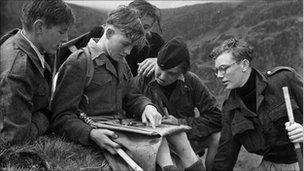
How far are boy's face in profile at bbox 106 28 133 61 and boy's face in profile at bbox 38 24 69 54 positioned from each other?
39cm

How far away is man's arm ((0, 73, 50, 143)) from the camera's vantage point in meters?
3.07

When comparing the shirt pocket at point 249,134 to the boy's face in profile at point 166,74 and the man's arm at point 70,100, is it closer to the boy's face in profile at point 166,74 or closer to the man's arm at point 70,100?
the boy's face in profile at point 166,74

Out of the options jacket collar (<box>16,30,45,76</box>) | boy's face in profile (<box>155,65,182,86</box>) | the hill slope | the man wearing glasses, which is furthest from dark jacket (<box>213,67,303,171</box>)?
the hill slope

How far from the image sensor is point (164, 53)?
4371 mm

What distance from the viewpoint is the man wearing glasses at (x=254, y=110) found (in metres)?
4.19

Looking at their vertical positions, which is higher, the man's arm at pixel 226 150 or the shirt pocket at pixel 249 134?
the shirt pocket at pixel 249 134

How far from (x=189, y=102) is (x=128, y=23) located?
1292mm

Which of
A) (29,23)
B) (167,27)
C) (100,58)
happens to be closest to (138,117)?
(100,58)

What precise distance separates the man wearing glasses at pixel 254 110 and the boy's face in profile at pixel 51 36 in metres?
1.49

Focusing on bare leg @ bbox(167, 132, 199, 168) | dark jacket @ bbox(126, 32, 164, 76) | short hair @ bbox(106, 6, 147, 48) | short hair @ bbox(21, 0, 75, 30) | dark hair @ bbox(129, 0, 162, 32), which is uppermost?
short hair @ bbox(21, 0, 75, 30)

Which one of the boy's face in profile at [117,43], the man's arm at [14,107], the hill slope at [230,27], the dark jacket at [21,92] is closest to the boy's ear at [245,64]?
the boy's face in profile at [117,43]

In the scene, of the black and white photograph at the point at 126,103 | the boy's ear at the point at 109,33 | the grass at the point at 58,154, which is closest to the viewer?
the grass at the point at 58,154

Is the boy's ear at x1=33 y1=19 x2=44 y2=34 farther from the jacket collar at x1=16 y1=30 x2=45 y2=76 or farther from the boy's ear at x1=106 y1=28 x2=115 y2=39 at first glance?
the boy's ear at x1=106 y1=28 x2=115 y2=39

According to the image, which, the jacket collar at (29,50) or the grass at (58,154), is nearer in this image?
the grass at (58,154)
